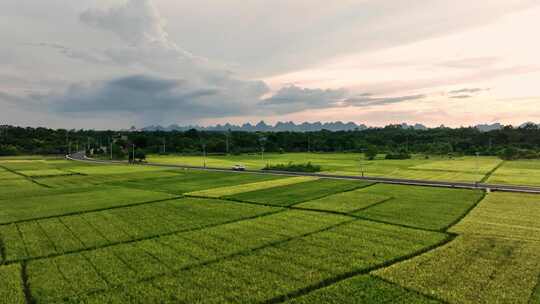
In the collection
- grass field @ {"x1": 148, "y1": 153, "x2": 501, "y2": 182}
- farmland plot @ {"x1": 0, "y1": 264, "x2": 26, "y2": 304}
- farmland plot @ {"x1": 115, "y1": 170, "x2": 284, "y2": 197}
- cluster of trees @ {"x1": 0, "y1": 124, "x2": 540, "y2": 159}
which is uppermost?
cluster of trees @ {"x1": 0, "y1": 124, "x2": 540, "y2": 159}

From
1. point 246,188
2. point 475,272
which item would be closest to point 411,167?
point 246,188

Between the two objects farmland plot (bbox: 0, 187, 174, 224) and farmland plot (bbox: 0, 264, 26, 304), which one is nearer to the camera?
farmland plot (bbox: 0, 264, 26, 304)

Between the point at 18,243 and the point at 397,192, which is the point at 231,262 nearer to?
the point at 18,243

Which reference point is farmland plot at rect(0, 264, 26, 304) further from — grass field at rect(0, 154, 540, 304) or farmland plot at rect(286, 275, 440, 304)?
farmland plot at rect(286, 275, 440, 304)

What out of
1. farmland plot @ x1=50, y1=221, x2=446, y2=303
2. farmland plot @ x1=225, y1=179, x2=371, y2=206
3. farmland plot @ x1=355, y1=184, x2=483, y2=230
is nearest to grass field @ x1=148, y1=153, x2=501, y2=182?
farmland plot @ x1=225, y1=179, x2=371, y2=206

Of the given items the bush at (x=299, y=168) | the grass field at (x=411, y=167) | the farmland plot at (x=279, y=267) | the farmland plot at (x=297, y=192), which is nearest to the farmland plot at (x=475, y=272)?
the farmland plot at (x=279, y=267)

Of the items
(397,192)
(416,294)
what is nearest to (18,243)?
(416,294)
